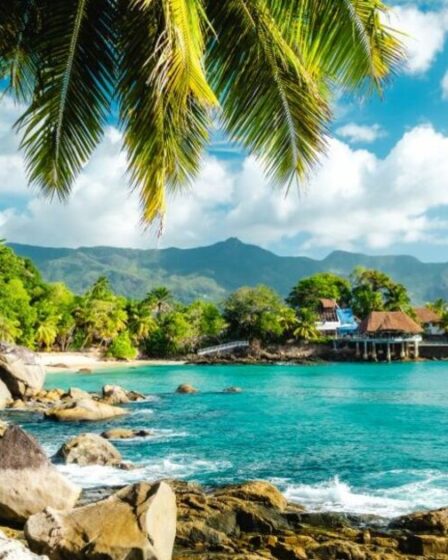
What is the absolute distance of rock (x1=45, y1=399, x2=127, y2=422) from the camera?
84.9ft

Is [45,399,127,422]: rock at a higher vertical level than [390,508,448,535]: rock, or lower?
lower

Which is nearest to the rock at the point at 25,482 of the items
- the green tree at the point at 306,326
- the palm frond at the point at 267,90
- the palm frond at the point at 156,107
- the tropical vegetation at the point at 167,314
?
the palm frond at the point at 156,107

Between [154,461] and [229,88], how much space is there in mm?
14328

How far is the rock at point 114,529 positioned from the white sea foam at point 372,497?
5.61m

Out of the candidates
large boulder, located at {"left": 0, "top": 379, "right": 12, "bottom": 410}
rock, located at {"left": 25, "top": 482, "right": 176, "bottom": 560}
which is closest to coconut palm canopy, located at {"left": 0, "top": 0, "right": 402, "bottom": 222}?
rock, located at {"left": 25, "top": 482, "right": 176, "bottom": 560}

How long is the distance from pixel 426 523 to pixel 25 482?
7411 millimetres

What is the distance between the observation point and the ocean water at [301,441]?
15.0 metres

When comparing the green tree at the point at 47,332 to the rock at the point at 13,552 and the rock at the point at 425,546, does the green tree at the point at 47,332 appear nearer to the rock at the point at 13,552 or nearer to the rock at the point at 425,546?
the rock at the point at 425,546

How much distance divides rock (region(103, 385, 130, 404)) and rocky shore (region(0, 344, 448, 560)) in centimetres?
1955

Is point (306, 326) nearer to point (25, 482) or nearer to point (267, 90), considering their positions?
point (25, 482)

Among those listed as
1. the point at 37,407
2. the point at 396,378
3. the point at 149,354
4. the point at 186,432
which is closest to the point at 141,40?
the point at 186,432

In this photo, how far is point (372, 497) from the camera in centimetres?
1394

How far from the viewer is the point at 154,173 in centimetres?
553

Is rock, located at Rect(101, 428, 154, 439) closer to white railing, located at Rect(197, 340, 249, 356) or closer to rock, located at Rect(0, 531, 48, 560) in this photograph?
rock, located at Rect(0, 531, 48, 560)
